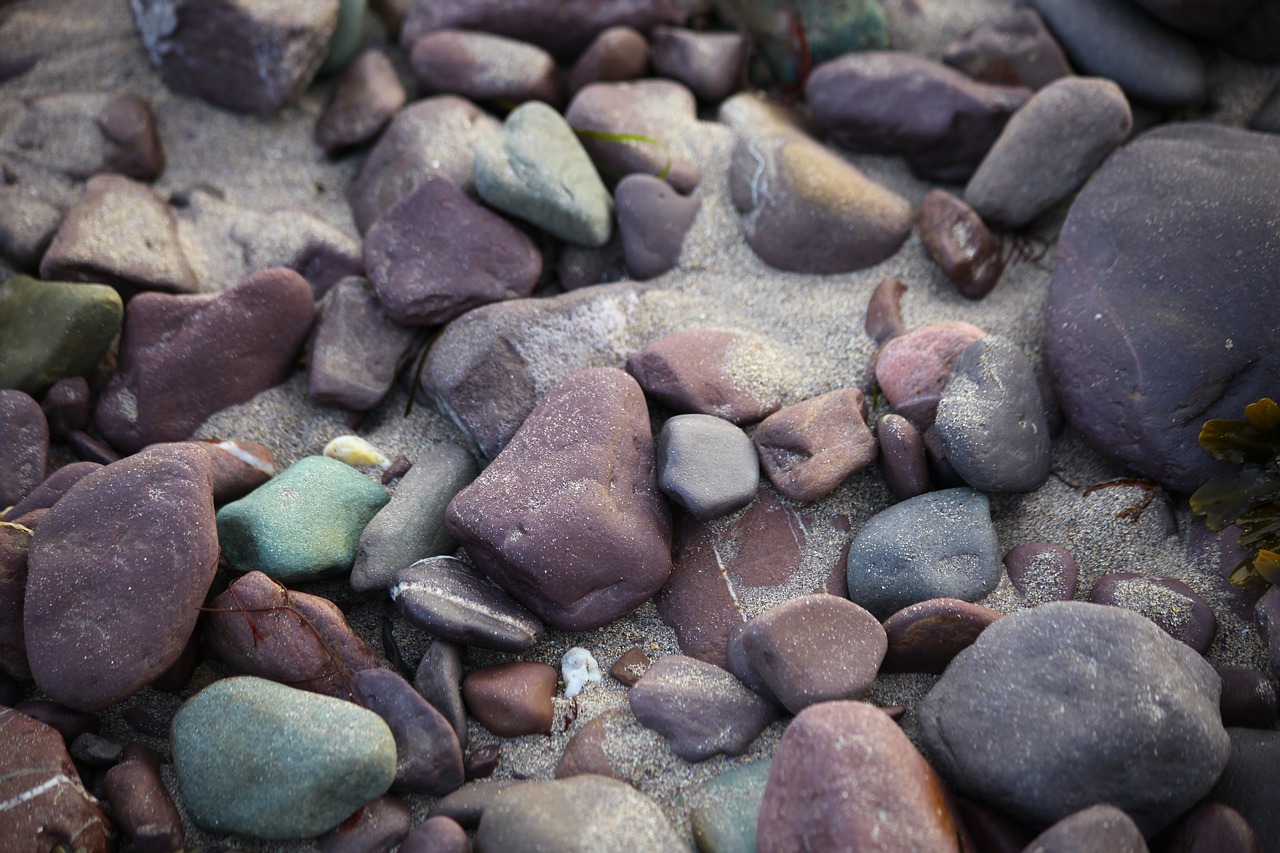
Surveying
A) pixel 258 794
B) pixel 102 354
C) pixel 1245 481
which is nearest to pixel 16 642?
pixel 258 794

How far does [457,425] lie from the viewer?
6.83 feet

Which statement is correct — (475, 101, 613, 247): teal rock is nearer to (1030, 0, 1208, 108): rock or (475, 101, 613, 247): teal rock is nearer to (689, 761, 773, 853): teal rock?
(689, 761, 773, 853): teal rock

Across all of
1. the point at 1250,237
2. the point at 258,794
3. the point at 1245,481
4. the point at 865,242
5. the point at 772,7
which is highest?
the point at 772,7

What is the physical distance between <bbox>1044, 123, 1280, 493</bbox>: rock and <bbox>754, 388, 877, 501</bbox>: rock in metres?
0.49

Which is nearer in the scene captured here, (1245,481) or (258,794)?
(258,794)

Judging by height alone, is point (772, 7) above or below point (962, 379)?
above

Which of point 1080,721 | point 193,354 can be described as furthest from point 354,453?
point 1080,721

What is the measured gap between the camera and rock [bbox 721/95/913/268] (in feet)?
7.38

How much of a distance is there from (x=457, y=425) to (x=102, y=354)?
877 mm

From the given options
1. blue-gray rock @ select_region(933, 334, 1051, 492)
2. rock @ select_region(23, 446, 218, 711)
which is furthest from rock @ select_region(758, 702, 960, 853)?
rock @ select_region(23, 446, 218, 711)

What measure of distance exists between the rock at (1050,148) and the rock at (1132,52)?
0.32m

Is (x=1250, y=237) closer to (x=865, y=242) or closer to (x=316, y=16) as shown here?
(x=865, y=242)

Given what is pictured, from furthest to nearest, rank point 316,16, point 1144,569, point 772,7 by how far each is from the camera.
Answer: point 772,7
point 316,16
point 1144,569

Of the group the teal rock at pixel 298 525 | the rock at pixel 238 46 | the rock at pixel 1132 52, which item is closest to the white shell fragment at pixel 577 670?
the teal rock at pixel 298 525
